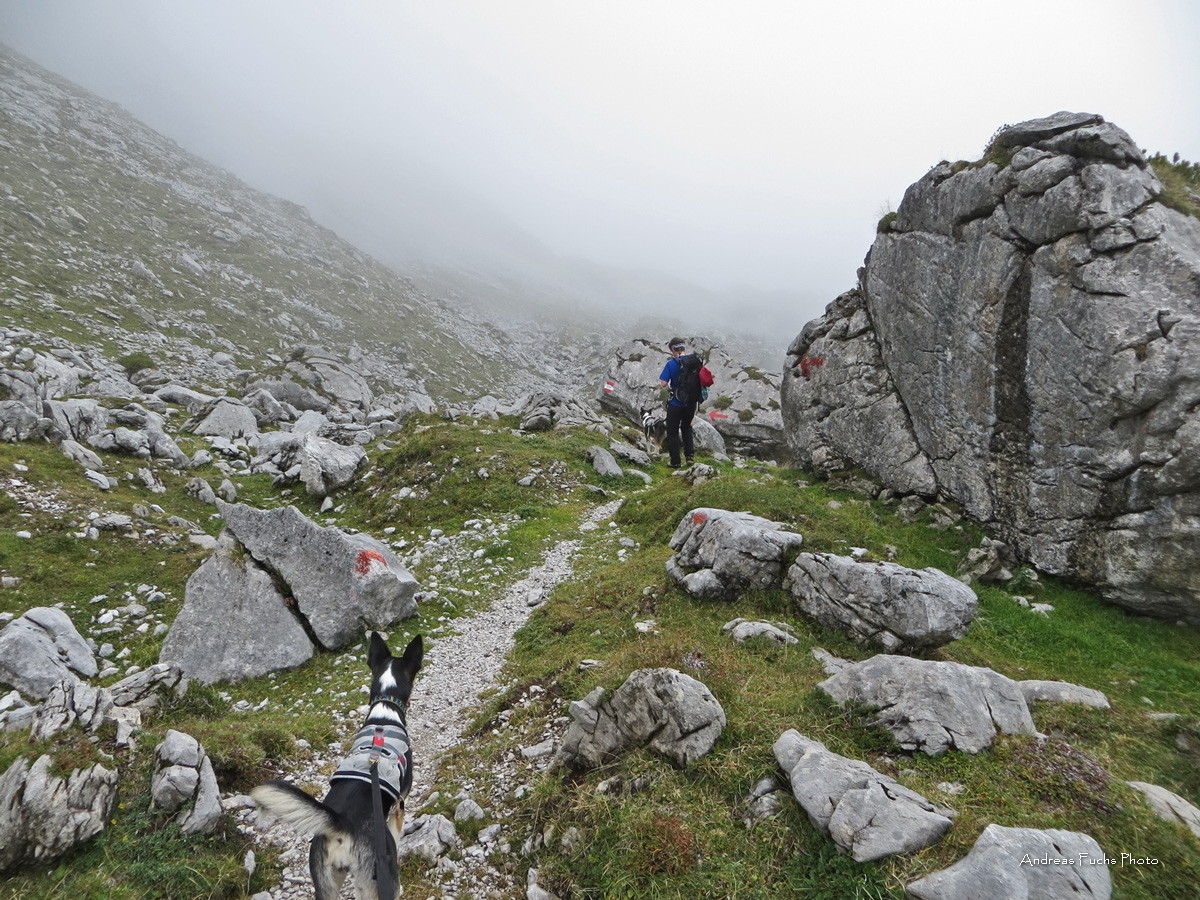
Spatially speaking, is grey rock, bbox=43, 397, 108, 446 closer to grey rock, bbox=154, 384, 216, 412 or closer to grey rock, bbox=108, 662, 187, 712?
grey rock, bbox=154, 384, 216, 412

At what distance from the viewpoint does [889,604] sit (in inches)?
363

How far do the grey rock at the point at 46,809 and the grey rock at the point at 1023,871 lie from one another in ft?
25.7

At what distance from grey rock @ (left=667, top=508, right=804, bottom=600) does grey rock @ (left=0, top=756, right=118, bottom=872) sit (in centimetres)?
937

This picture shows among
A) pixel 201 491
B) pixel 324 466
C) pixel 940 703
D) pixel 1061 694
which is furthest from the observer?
pixel 324 466

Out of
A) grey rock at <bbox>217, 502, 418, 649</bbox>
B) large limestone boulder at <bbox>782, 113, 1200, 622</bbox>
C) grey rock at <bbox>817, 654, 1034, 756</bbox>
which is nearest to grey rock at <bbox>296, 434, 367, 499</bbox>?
grey rock at <bbox>217, 502, 418, 649</bbox>

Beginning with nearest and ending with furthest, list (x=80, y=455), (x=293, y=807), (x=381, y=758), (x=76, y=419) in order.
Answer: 1. (x=293, y=807)
2. (x=381, y=758)
3. (x=80, y=455)
4. (x=76, y=419)

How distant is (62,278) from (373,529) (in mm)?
50687

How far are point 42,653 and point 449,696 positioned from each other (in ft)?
22.0

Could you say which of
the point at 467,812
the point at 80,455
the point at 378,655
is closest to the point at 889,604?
the point at 467,812

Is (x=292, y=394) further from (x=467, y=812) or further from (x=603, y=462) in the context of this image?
(x=467, y=812)

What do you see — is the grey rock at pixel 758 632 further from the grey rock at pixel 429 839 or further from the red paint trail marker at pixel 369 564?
the red paint trail marker at pixel 369 564

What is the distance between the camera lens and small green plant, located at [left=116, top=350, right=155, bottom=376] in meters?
35.2

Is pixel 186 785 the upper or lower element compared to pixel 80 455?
upper

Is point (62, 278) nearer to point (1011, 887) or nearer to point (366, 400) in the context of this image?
point (366, 400)
